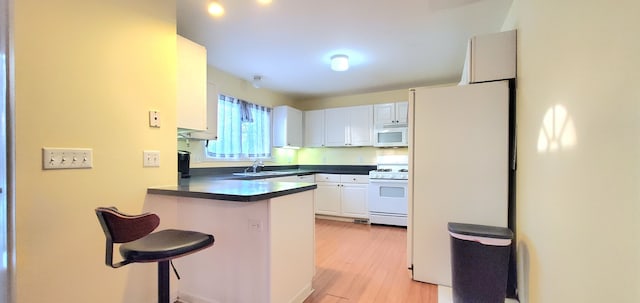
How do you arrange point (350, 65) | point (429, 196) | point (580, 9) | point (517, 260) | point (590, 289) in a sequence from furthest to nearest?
point (350, 65), point (429, 196), point (517, 260), point (580, 9), point (590, 289)

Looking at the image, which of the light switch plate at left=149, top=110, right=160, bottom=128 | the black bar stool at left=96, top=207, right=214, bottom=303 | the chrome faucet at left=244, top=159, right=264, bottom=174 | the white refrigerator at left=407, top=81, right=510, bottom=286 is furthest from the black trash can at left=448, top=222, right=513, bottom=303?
the chrome faucet at left=244, top=159, right=264, bottom=174

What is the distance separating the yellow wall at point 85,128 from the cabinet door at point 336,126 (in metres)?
3.31

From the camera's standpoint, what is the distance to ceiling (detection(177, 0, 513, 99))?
7.03 ft

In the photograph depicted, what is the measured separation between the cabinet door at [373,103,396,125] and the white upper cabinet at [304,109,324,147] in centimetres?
105

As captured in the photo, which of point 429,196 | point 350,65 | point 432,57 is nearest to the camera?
point 429,196

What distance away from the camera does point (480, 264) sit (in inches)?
69.7

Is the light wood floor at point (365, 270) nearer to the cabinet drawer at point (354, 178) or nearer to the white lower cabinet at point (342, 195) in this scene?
the white lower cabinet at point (342, 195)

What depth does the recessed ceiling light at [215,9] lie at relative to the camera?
2062 mm

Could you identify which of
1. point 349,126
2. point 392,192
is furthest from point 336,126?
point 392,192

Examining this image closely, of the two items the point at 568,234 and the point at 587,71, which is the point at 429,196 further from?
the point at 587,71

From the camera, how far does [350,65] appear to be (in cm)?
348

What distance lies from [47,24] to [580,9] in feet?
8.11

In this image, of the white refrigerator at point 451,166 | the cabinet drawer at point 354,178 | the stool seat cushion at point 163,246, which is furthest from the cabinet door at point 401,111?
the stool seat cushion at point 163,246

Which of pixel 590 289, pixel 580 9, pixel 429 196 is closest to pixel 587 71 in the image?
pixel 580 9
